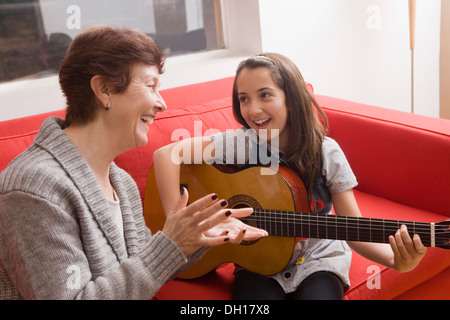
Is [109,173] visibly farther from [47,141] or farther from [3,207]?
[3,207]

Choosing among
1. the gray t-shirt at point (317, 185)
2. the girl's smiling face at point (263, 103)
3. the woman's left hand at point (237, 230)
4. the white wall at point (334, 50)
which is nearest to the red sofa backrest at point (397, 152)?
Result: the gray t-shirt at point (317, 185)

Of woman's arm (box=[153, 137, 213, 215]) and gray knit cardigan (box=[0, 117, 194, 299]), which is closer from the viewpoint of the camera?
gray knit cardigan (box=[0, 117, 194, 299])

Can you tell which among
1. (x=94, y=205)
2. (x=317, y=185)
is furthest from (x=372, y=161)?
(x=94, y=205)

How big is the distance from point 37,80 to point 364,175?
146 cm

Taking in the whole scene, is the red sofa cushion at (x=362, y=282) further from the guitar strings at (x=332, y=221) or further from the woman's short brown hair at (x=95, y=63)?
the woman's short brown hair at (x=95, y=63)

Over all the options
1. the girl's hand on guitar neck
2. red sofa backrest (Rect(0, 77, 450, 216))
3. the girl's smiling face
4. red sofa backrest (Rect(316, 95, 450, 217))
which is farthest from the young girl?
red sofa backrest (Rect(316, 95, 450, 217))

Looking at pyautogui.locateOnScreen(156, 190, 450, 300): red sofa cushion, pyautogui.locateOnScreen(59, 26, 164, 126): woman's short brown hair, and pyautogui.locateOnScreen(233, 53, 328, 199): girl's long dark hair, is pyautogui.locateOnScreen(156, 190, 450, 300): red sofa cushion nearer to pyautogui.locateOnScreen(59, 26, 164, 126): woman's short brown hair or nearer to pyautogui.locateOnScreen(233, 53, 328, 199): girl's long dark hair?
pyautogui.locateOnScreen(233, 53, 328, 199): girl's long dark hair

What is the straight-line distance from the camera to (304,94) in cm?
152

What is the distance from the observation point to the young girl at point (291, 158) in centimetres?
138

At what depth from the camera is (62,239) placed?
1027 mm

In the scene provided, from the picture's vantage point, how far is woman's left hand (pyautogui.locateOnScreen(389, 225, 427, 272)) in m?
1.21

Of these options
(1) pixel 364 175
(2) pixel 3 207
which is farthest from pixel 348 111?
(2) pixel 3 207

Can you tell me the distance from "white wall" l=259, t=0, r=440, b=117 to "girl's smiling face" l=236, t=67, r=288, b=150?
110cm

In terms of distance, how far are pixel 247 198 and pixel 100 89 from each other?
516mm
